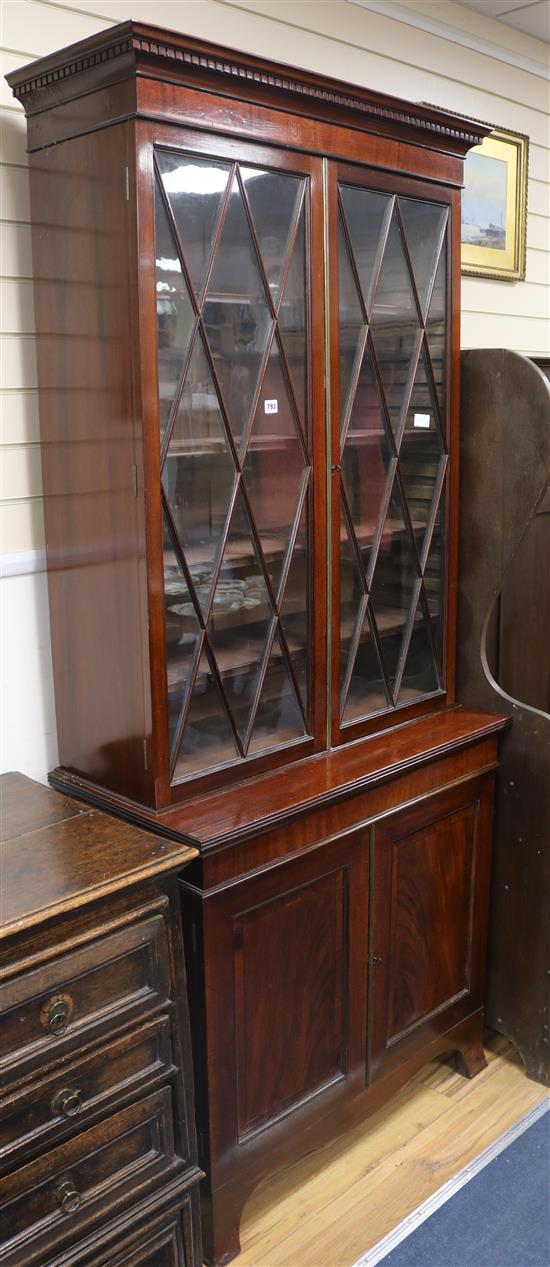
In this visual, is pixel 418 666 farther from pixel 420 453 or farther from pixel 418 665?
pixel 420 453

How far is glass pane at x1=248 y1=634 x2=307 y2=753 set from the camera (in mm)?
2051

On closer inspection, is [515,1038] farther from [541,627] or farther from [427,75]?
[427,75]

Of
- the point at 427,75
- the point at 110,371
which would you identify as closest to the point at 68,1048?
the point at 110,371

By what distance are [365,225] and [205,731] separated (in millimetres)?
1071

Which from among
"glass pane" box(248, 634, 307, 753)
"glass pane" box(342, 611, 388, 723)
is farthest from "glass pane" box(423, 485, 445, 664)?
"glass pane" box(248, 634, 307, 753)

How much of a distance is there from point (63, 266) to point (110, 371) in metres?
0.24

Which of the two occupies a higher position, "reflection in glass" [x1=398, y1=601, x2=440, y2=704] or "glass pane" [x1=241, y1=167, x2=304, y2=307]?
"glass pane" [x1=241, y1=167, x2=304, y2=307]

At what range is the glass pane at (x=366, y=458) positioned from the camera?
216 centimetres

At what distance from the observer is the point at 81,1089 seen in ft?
5.25

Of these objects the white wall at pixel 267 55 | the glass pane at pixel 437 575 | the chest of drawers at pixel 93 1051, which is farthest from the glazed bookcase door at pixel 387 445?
the chest of drawers at pixel 93 1051

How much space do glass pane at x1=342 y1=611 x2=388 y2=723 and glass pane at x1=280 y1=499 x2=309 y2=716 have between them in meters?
0.15

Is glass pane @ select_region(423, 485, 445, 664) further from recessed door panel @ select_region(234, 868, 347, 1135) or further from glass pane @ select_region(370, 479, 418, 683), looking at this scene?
recessed door panel @ select_region(234, 868, 347, 1135)

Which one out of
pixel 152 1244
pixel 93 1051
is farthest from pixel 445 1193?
pixel 93 1051

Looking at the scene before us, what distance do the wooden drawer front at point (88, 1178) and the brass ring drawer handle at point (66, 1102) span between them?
0.17 feet
